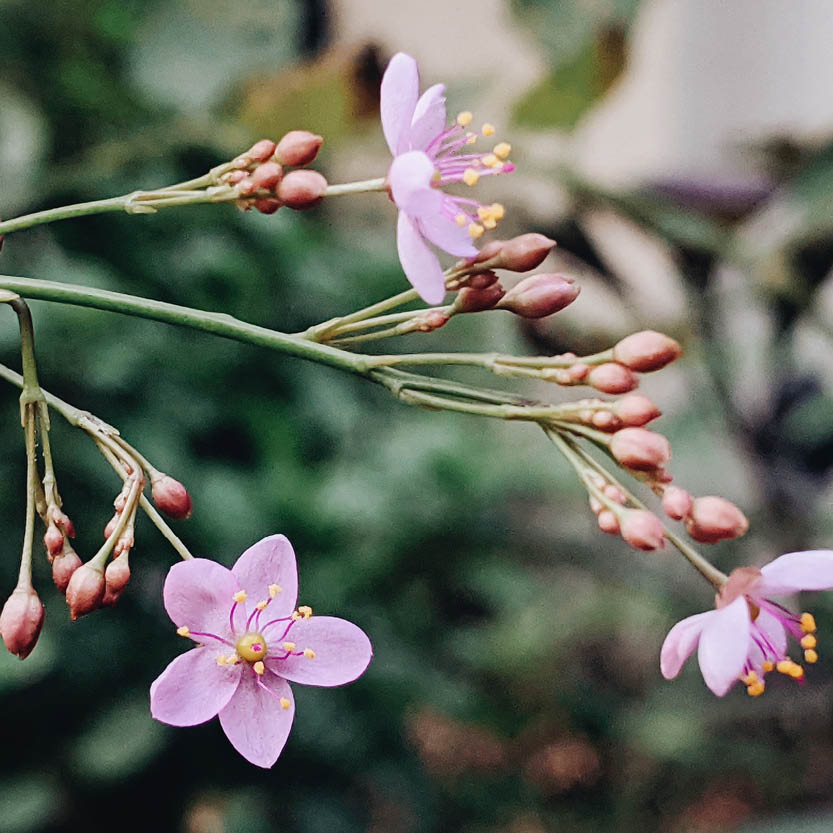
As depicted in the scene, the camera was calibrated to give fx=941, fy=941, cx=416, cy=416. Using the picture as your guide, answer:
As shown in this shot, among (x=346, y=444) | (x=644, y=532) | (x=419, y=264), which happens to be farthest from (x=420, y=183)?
(x=346, y=444)

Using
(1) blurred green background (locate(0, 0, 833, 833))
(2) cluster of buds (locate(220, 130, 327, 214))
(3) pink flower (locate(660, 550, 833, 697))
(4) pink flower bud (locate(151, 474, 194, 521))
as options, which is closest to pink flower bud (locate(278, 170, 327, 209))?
(2) cluster of buds (locate(220, 130, 327, 214))

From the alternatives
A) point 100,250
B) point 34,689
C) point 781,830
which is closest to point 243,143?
point 100,250

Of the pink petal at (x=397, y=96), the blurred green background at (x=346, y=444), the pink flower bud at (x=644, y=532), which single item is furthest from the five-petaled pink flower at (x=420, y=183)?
the blurred green background at (x=346, y=444)

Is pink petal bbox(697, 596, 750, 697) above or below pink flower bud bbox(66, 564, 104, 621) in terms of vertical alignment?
below

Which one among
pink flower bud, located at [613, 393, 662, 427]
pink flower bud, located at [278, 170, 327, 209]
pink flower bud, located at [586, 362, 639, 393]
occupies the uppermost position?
pink flower bud, located at [278, 170, 327, 209]

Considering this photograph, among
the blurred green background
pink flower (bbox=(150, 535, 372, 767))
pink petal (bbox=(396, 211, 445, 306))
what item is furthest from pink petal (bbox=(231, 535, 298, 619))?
the blurred green background

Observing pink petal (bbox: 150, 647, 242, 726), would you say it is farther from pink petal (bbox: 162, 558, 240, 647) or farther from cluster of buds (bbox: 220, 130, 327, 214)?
cluster of buds (bbox: 220, 130, 327, 214)

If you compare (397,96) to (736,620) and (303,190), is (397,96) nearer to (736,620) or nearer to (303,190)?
(303,190)

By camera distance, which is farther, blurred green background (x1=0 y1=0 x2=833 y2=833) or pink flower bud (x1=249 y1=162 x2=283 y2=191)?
blurred green background (x1=0 y1=0 x2=833 y2=833)
